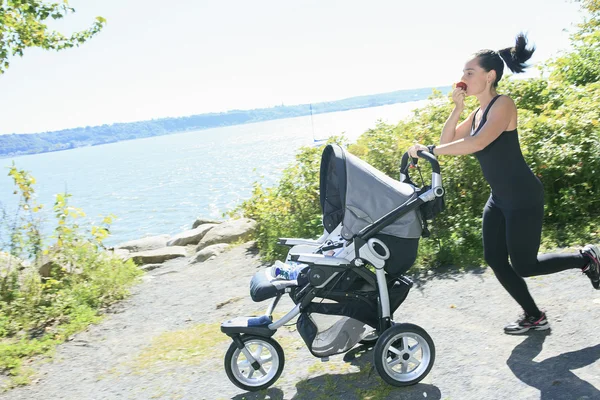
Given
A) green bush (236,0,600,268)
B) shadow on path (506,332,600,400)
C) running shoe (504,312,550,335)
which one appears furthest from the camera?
green bush (236,0,600,268)

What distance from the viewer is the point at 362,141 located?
347 inches

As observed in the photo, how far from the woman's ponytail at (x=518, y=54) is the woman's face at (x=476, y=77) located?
155 mm

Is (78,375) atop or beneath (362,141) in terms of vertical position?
beneath

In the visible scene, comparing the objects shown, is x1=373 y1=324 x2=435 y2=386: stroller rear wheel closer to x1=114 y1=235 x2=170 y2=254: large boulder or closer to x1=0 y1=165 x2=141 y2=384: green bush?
x1=0 y1=165 x2=141 y2=384: green bush

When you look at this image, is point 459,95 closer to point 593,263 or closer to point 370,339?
point 593,263

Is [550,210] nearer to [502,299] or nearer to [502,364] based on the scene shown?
[502,299]

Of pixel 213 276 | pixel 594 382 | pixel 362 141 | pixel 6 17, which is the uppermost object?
pixel 6 17

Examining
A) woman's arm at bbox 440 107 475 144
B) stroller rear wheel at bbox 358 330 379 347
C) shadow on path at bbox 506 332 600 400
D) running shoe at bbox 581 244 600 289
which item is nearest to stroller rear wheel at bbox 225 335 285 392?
stroller rear wheel at bbox 358 330 379 347

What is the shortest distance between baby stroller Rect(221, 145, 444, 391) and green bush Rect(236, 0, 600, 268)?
2594mm

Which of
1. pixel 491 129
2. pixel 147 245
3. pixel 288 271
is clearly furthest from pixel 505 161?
pixel 147 245

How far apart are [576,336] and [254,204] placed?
7.70 metres

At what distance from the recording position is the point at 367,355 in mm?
4156

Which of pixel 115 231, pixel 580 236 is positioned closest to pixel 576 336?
pixel 580 236

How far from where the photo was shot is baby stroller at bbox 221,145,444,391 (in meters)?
3.52
